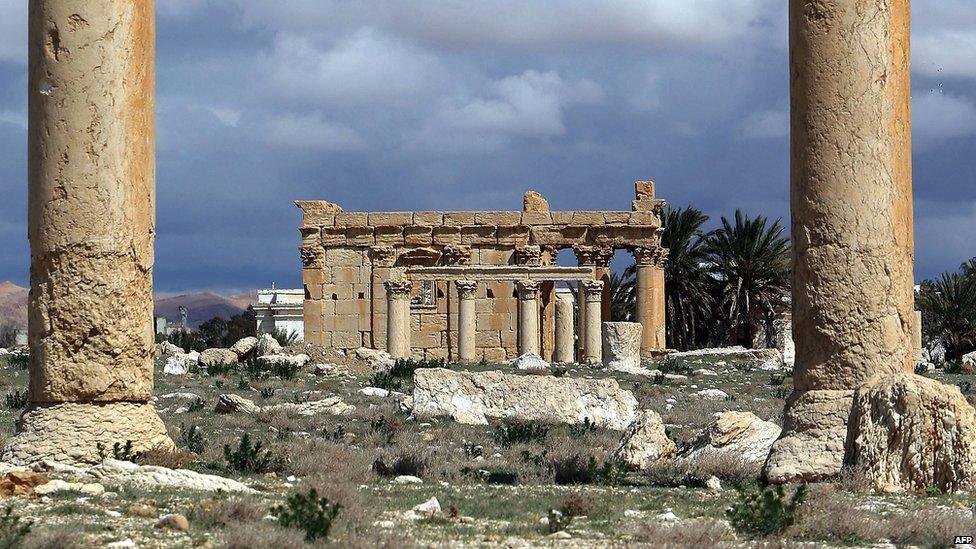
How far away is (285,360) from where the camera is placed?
32188 millimetres

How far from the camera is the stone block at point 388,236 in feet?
143

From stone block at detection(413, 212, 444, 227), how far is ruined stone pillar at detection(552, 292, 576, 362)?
14.1 ft

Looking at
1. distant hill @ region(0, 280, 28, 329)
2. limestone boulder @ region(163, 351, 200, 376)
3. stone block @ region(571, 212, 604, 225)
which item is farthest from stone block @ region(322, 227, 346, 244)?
distant hill @ region(0, 280, 28, 329)

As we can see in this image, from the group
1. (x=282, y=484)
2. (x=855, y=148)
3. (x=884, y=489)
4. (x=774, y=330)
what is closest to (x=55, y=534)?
(x=282, y=484)

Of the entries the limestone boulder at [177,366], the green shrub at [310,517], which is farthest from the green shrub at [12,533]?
the limestone boulder at [177,366]

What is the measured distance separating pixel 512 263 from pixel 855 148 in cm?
3066

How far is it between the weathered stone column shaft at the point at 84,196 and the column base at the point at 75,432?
0.10 metres

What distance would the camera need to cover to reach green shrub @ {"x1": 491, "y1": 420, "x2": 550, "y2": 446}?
52.5 feet

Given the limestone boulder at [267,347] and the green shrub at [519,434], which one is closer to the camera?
the green shrub at [519,434]

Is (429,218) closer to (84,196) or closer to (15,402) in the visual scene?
(15,402)

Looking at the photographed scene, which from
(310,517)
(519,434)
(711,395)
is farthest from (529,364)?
(310,517)

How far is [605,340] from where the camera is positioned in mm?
34469

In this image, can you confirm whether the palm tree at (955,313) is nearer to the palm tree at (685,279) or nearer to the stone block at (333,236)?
the palm tree at (685,279)

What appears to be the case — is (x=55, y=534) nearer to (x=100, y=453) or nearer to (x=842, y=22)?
(x=100, y=453)
